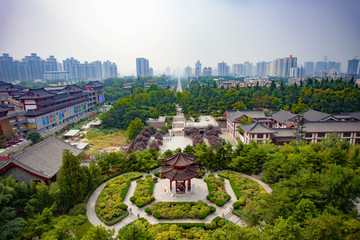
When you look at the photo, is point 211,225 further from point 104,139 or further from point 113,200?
point 104,139

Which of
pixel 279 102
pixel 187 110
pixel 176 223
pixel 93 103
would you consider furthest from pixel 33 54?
pixel 176 223

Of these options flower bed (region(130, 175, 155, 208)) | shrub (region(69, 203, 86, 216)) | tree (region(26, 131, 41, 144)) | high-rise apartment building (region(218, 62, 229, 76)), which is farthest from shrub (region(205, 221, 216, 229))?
high-rise apartment building (region(218, 62, 229, 76))

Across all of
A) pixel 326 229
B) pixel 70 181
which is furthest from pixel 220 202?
pixel 70 181

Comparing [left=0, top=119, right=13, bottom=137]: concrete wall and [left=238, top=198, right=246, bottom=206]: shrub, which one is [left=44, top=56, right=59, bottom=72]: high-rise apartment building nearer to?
[left=0, top=119, right=13, bottom=137]: concrete wall

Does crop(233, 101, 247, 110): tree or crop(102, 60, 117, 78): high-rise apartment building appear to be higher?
crop(102, 60, 117, 78): high-rise apartment building

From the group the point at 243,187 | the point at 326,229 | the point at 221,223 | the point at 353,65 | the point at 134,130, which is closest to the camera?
the point at 326,229

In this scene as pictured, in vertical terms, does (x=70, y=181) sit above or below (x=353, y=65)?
below

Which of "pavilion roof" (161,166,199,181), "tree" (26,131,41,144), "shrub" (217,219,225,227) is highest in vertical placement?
"pavilion roof" (161,166,199,181)

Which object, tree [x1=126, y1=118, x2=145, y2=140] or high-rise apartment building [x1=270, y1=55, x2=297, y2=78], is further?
high-rise apartment building [x1=270, y1=55, x2=297, y2=78]
